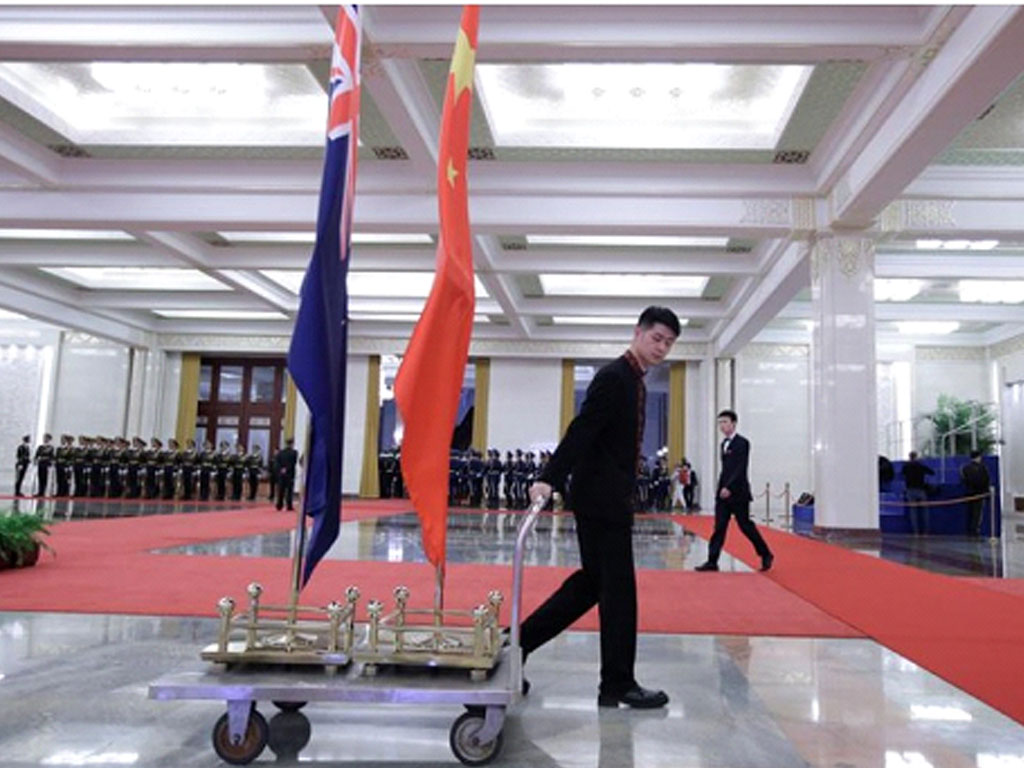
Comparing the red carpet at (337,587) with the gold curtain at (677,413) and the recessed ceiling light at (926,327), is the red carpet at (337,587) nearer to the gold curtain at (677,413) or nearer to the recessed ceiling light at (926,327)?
the recessed ceiling light at (926,327)

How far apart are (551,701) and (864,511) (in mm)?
7674

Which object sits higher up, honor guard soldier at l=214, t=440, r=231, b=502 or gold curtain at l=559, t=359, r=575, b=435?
gold curtain at l=559, t=359, r=575, b=435

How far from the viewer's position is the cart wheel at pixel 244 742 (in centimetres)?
189

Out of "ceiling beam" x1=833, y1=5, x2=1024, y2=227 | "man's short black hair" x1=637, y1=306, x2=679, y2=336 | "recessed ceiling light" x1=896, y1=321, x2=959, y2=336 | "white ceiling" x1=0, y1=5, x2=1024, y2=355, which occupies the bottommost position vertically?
"man's short black hair" x1=637, y1=306, x2=679, y2=336

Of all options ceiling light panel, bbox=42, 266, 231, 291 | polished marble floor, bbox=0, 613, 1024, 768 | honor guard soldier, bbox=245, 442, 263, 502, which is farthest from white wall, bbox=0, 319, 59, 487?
polished marble floor, bbox=0, 613, 1024, 768

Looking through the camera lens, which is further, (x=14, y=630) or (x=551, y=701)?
(x=14, y=630)

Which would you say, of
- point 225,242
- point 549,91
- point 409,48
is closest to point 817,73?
point 549,91

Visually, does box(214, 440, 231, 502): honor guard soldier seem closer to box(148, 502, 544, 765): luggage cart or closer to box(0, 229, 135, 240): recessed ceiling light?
box(0, 229, 135, 240): recessed ceiling light

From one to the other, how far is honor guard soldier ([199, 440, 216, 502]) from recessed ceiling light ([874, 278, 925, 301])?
1262 centimetres

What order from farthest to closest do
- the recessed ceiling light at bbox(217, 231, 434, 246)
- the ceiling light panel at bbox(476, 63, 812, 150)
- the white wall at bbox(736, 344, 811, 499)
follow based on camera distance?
the white wall at bbox(736, 344, 811, 499) < the recessed ceiling light at bbox(217, 231, 434, 246) < the ceiling light panel at bbox(476, 63, 812, 150)

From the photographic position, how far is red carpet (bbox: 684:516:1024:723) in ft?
9.73

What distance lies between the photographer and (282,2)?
5.82 metres

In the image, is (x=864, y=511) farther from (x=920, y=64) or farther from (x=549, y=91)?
(x=549, y=91)

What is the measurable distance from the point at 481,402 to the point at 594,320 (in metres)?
3.60
